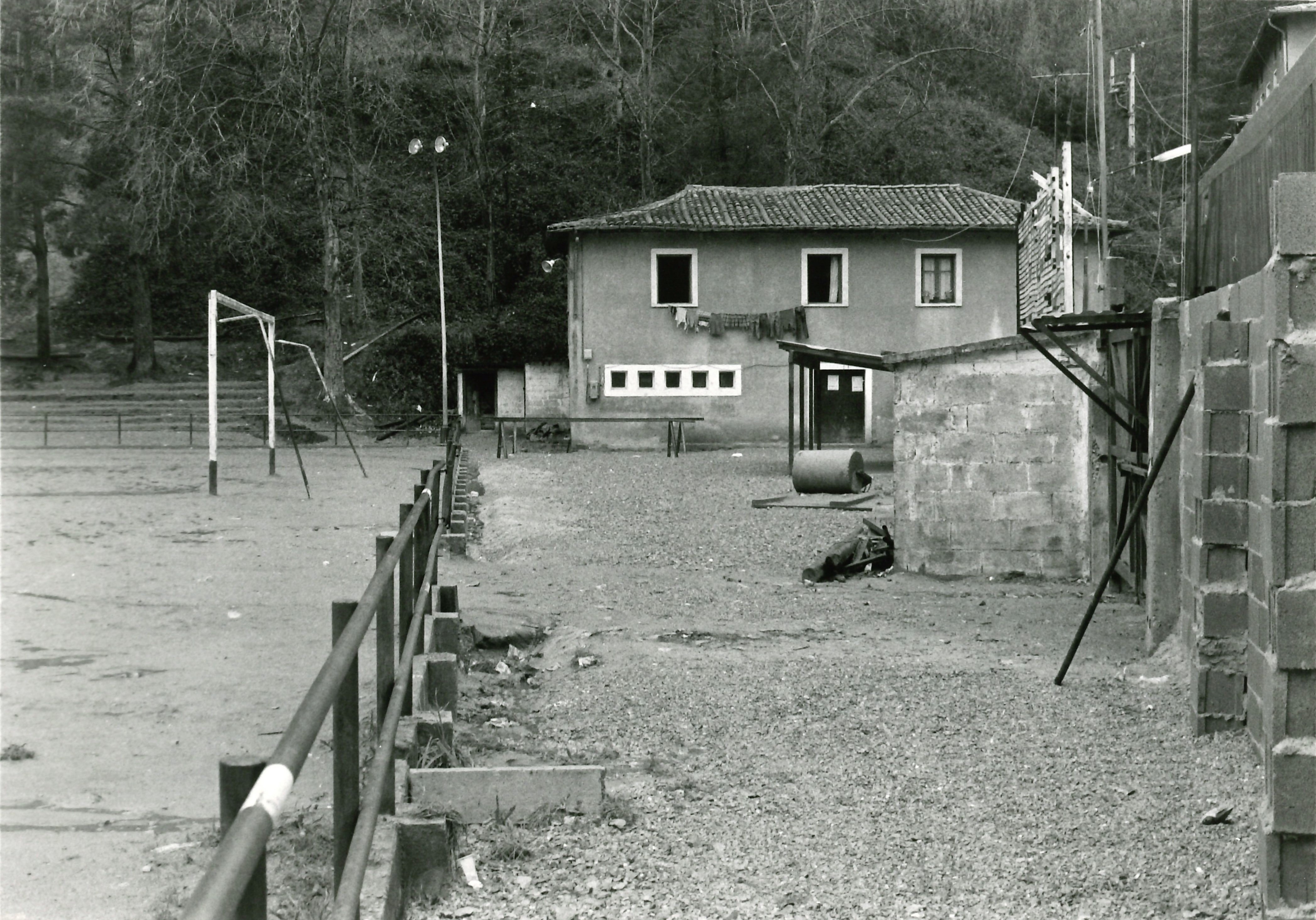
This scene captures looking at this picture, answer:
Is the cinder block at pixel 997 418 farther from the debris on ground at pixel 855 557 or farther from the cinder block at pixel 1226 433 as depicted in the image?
the cinder block at pixel 1226 433

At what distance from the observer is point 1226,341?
6727mm

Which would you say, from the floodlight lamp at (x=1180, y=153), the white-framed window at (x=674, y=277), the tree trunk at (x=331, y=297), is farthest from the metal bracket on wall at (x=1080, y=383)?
the tree trunk at (x=331, y=297)

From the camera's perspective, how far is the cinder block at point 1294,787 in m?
4.19

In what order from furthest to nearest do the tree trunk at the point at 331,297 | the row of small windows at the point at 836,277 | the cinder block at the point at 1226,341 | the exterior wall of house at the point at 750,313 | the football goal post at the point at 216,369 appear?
the tree trunk at the point at 331,297 < the row of small windows at the point at 836,277 < the exterior wall of house at the point at 750,313 < the football goal post at the point at 216,369 < the cinder block at the point at 1226,341

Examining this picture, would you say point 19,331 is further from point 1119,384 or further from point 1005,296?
point 1119,384

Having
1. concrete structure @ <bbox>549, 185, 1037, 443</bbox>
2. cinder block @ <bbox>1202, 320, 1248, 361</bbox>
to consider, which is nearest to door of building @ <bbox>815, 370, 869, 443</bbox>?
concrete structure @ <bbox>549, 185, 1037, 443</bbox>

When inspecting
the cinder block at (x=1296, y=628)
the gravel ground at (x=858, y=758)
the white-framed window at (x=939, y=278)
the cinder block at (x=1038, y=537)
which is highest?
the white-framed window at (x=939, y=278)

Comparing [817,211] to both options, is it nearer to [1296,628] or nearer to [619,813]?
[619,813]

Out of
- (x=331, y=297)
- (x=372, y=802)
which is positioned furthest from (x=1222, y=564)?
(x=331, y=297)

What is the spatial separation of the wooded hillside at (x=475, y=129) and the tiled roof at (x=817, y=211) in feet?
12.5

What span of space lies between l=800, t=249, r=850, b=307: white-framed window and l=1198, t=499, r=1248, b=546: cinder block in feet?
88.3

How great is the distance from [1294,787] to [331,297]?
34.0 meters

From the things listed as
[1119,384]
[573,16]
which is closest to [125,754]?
[1119,384]

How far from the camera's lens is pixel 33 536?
1462 cm
